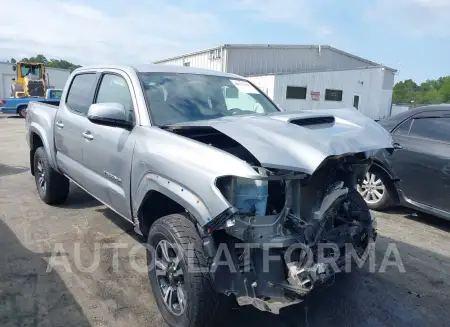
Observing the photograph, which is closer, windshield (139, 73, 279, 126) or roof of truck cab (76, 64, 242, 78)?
windshield (139, 73, 279, 126)

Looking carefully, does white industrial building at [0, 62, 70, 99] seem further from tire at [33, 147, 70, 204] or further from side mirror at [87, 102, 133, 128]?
side mirror at [87, 102, 133, 128]

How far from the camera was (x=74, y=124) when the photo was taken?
4.21 m

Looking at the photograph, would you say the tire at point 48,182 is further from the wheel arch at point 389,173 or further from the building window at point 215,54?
the building window at point 215,54

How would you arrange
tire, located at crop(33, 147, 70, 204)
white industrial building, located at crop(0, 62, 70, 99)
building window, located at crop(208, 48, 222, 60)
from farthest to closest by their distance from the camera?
white industrial building, located at crop(0, 62, 70, 99)
building window, located at crop(208, 48, 222, 60)
tire, located at crop(33, 147, 70, 204)

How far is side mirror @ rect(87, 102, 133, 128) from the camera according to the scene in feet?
10.2

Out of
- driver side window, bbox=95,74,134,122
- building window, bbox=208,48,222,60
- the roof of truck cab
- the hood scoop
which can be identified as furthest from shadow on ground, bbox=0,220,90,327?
building window, bbox=208,48,222,60

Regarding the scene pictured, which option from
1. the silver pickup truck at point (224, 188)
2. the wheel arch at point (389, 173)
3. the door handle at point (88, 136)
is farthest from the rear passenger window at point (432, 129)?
the door handle at point (88, 136)

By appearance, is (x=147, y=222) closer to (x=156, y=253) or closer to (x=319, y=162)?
(x=156, y=253)

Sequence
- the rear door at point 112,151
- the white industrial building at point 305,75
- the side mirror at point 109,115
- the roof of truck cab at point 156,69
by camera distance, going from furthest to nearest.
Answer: the white industrial building at point 305,75, the roof of truck cab at point 156,69, the rear door at point 112,151, the side mirror at point 109,115

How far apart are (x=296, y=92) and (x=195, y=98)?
1826 cm

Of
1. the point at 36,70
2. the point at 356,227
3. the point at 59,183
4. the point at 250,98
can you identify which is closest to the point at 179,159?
the point at 356,227

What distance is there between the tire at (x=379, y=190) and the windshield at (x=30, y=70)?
24.4 m

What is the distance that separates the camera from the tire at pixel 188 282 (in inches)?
96.8

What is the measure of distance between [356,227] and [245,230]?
119 centimetres
